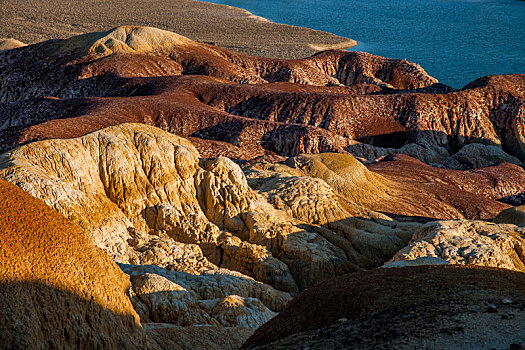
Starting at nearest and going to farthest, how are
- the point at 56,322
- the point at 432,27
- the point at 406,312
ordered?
the point at 56,322
the point at 406,312
the point at 432,27

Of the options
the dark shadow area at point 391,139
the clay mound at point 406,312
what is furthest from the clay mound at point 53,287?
the dark shadow area at point 391,139

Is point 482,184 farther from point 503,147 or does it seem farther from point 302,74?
point 302,74

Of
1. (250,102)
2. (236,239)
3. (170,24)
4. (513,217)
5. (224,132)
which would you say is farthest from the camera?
(170,24)

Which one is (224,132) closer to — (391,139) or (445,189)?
(445,189)

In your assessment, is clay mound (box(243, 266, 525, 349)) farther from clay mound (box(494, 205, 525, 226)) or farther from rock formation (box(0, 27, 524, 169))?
rock formation (box(0, 27, 524, 169))

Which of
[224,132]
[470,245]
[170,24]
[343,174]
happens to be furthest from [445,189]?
[170,24]

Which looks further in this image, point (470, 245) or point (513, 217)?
point (513, 217)

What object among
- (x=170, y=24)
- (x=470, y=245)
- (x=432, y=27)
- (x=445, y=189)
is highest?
(x=470, y=245)
